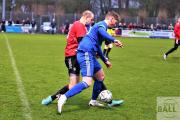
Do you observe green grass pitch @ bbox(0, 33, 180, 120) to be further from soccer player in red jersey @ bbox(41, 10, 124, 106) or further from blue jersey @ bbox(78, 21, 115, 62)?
blue jersey @ bbox(78, 21, 115, 62)

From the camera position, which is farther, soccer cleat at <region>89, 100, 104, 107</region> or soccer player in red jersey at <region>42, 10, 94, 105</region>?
soccer cleat at <region>89, 100, 104, 107</region>

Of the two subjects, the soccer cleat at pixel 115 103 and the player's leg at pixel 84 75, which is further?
the soccer cleat at pixel 115 103

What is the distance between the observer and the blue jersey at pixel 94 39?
8609 mm

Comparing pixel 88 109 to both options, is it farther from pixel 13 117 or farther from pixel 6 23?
pixel 6 23

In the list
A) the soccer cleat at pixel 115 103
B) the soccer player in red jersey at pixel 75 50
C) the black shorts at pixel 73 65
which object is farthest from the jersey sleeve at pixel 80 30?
the soccer cleat at pixel 115 103

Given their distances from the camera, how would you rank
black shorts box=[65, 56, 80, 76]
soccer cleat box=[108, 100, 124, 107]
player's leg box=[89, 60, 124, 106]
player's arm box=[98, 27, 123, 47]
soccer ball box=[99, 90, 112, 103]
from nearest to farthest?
player's arm box=[98, 27, 123, 47], player's leg box=[89, 60, 124, 106], soccer ball box=[99, 90, 112, 103], black shorts box=[65, 56, 80, 76], soccer cleat box=[108, 100, 124, 107]

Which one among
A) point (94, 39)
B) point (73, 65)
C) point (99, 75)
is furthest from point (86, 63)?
point (73, 65)

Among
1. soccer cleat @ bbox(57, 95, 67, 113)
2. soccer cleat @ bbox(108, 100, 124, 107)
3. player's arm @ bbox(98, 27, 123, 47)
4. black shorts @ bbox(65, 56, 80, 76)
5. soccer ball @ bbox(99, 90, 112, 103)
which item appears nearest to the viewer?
soccer cleat @ bbox(57, 95, 67, 113)

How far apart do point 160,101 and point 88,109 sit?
1458 millimetres

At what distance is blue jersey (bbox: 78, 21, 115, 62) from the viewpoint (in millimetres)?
8609

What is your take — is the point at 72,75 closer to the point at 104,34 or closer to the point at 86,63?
the point at 86,63

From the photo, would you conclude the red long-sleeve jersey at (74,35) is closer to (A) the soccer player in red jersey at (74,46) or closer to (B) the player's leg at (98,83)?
(A) the soccer player in red jersey at (74,46)

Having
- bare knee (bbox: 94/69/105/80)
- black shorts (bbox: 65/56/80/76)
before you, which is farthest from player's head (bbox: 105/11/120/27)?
black shorts (bbox: 65/56/80/76)

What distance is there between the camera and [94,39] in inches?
343
